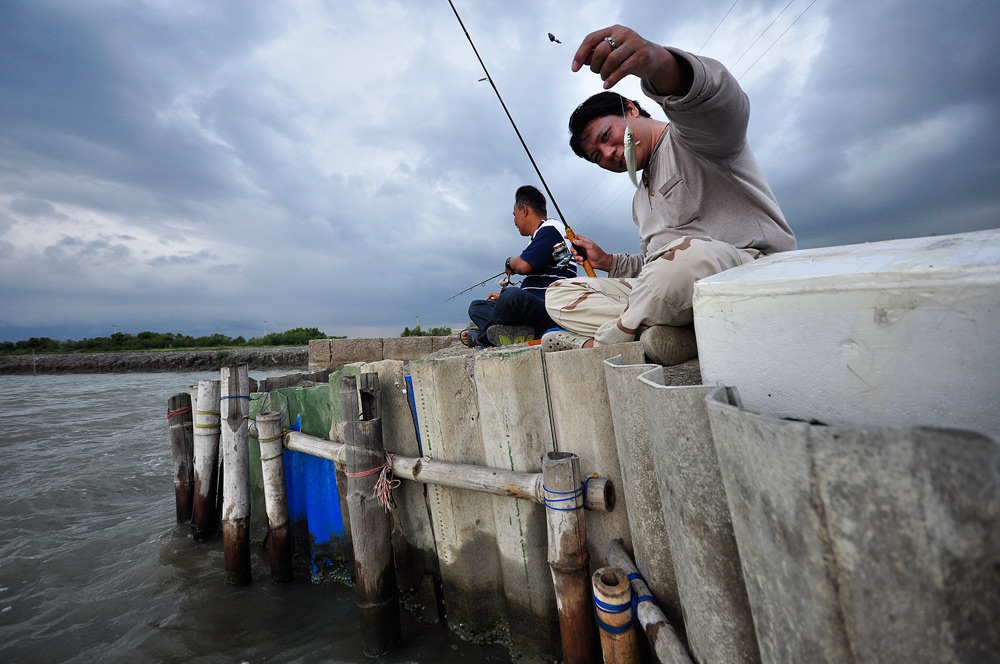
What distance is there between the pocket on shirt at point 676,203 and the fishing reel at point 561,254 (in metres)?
1.88

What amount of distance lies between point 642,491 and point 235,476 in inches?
115

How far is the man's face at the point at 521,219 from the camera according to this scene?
4.57 metres

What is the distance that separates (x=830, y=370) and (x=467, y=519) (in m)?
1.74

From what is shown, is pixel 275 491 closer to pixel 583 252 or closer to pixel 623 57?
pixel 583 252

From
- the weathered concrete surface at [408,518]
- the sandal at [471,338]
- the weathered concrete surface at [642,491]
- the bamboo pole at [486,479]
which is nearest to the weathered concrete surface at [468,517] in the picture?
the bamboo pole at [486,479]

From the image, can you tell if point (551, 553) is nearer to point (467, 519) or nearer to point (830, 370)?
point (467, 519)

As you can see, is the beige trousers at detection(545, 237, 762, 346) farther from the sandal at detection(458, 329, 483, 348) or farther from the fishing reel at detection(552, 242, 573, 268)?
the sandal at detection(458, 329, 483, 348)

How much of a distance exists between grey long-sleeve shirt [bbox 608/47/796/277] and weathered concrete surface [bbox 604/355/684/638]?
0.99m

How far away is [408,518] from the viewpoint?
7.92ft

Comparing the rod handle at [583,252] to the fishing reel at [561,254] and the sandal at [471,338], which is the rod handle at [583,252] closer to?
the fishing reel at [561,254]

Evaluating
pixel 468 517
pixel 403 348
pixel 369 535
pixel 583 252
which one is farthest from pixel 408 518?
pixel 403 348

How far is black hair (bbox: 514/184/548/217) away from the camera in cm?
455

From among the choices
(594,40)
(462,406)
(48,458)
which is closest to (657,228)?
(594,40)

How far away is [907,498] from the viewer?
0.47m
